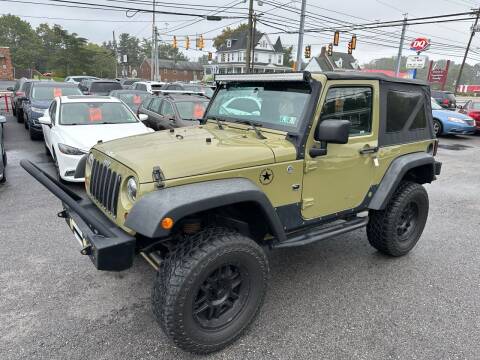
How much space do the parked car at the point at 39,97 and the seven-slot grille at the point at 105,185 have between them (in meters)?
8.21

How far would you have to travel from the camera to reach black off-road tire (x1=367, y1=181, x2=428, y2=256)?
12.3 feet

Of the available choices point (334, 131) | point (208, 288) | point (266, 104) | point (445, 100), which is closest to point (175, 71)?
point (445, 100)

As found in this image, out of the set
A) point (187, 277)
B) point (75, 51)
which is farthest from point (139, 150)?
point (75, 51)

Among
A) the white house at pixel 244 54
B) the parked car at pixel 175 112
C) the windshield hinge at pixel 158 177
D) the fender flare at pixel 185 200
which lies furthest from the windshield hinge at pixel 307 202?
the white house at pixel 244 54

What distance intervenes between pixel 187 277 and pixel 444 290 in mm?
2661

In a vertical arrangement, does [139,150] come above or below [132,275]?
above

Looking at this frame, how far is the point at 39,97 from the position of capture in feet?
34.6

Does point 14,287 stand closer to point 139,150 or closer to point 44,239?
point 44,239

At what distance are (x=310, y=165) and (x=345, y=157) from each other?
46cm

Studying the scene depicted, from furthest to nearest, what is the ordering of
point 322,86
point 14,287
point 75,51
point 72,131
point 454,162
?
point 75,51, point 454,162, point 72,131, point 14,287, point 322,86

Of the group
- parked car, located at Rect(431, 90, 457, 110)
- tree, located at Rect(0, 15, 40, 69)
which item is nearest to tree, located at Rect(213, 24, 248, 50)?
tree, located at Rect(0, 15, 40, 69)

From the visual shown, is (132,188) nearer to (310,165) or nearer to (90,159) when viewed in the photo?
(90,159)

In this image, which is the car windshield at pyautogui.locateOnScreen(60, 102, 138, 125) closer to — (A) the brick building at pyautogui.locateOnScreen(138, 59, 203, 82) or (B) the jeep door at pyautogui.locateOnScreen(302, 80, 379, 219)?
(B) the jeep door at pyautogui.locateOnScreen(302, 80, 379, 219)

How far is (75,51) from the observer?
54562 millimetres
